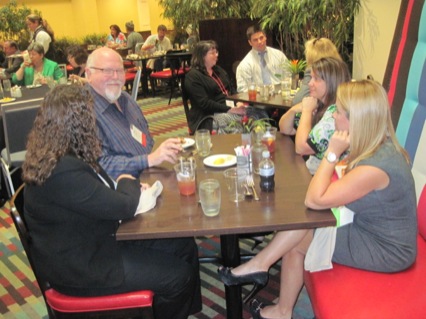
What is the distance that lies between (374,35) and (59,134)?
3.01 meters

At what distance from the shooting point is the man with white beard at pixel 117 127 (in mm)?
2146

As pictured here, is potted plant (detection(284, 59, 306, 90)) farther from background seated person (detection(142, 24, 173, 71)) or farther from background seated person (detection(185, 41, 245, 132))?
background seated person (detection(142, 24, 173, 71))

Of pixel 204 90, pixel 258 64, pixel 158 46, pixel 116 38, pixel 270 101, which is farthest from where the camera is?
pixel 116 38

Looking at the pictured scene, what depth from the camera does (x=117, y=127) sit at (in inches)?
91.1

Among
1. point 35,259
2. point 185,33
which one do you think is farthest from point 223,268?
point 185,33

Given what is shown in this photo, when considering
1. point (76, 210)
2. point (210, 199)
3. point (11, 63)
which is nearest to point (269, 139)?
point (210, 199)

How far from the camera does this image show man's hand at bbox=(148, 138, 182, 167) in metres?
2.10

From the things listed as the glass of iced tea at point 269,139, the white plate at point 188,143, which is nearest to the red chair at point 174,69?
the white plate at point 188,143

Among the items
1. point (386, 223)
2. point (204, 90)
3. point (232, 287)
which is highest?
point (204, 90)

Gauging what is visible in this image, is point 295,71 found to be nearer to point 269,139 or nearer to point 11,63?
point 269,139

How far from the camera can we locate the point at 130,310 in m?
1.65

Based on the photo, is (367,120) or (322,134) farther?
(322,134)

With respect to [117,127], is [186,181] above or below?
below

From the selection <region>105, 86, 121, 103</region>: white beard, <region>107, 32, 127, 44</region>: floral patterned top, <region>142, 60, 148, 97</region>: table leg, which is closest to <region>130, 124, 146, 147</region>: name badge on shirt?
<region>105, 86, 121, 103</region>: white beard
